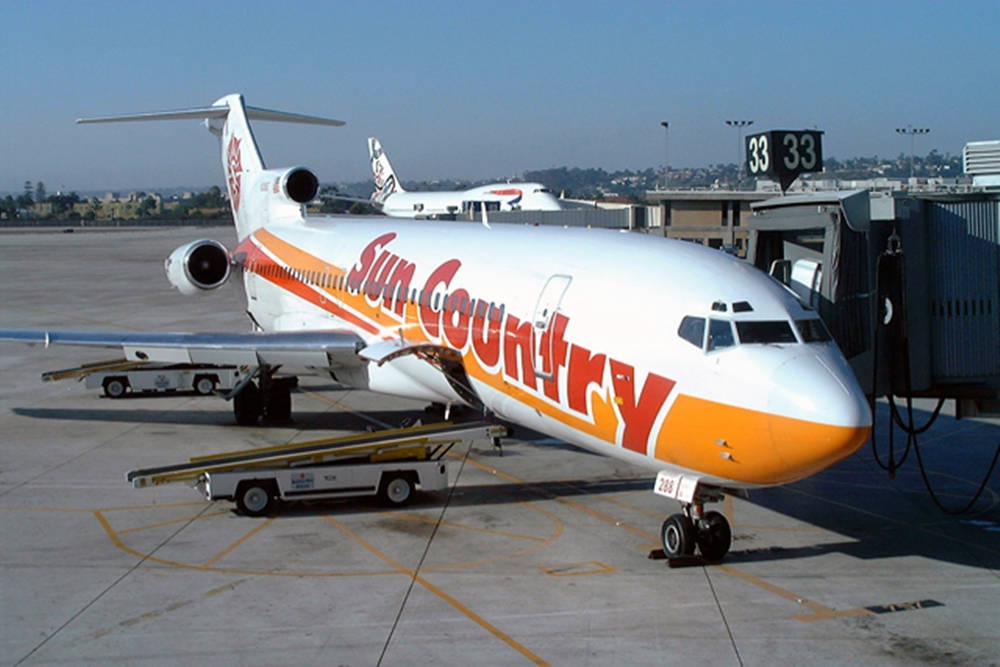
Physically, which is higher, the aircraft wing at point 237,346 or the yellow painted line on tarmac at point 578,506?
the aircraft wing at point 237,346

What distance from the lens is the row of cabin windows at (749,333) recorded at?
40.2ft

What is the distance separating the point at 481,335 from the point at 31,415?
517 inches

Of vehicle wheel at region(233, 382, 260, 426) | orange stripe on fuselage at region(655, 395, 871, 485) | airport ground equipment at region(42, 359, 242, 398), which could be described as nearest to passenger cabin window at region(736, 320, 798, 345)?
orange stripe on fuselage at region(655, 395, 871, 485)

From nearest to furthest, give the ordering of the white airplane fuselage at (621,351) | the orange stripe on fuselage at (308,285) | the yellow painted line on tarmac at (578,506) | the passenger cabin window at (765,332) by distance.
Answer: the white airplane fuselage at (621,351)
the passenger cabin window at (765,332)
the yellow painted line on tarmac at (578,506)
the orange stripe on fuselage at (308,285)

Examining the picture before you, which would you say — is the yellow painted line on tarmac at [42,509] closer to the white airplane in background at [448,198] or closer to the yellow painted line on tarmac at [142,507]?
the yellow painted line on tarmac at [142,507]

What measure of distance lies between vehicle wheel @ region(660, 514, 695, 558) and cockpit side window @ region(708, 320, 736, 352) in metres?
2.51

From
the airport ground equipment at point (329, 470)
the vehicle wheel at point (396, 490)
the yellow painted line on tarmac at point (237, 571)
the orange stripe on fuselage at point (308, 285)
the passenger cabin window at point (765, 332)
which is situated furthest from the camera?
the orange stripe on fuselage at point (308, 285)

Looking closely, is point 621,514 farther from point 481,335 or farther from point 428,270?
point 428,270

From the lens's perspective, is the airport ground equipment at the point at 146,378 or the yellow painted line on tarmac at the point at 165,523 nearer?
the yellow painted line on tarmac at the point at 165,523

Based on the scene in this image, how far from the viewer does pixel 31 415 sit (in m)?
24.3

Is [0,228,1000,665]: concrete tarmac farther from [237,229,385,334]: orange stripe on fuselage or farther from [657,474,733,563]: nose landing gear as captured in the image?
[237,229,385,334]: orange stripe on fuselage

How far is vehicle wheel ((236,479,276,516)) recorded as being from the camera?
52.2ft

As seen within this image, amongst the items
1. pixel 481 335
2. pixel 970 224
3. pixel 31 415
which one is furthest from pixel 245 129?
pixel 970 224

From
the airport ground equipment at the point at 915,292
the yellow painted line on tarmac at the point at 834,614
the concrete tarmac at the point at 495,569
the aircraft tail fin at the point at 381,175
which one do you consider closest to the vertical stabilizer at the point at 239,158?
the concrete tarmac at the point at 495,569
